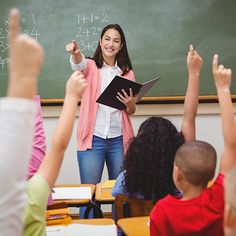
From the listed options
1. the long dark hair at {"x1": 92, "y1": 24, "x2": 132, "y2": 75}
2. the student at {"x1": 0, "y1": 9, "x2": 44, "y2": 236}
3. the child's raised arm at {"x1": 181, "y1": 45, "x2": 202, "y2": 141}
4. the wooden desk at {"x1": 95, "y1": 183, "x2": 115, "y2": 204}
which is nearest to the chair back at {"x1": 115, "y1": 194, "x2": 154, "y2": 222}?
the wooden desk at {"x1": 95, "y1": 183, "x2": 115, "y2": 204}

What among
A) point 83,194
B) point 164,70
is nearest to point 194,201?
point 83,194

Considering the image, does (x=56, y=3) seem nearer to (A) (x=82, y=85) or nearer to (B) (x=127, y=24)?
(B) (x=127, y=24)

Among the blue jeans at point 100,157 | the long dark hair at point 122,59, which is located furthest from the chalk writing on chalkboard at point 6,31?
the blue jeans at point 100,157

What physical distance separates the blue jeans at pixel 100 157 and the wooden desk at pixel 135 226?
1.32 m

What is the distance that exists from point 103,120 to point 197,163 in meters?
1.89

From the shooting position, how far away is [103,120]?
347 centimetres

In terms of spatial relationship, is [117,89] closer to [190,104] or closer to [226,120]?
[190,104]

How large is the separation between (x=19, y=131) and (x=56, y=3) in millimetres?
3542

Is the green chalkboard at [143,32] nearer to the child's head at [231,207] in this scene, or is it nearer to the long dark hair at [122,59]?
the long dark hair at [122,59]

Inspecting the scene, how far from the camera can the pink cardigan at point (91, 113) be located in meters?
3.45

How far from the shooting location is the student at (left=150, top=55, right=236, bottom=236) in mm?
1533

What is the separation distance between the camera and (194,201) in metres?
1.56

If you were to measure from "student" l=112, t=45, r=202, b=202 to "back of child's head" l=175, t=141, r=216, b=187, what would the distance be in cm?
61

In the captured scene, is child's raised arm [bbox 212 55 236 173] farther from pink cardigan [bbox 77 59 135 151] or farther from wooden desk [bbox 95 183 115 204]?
pink cardigan [bbox 77 59 135 151]
